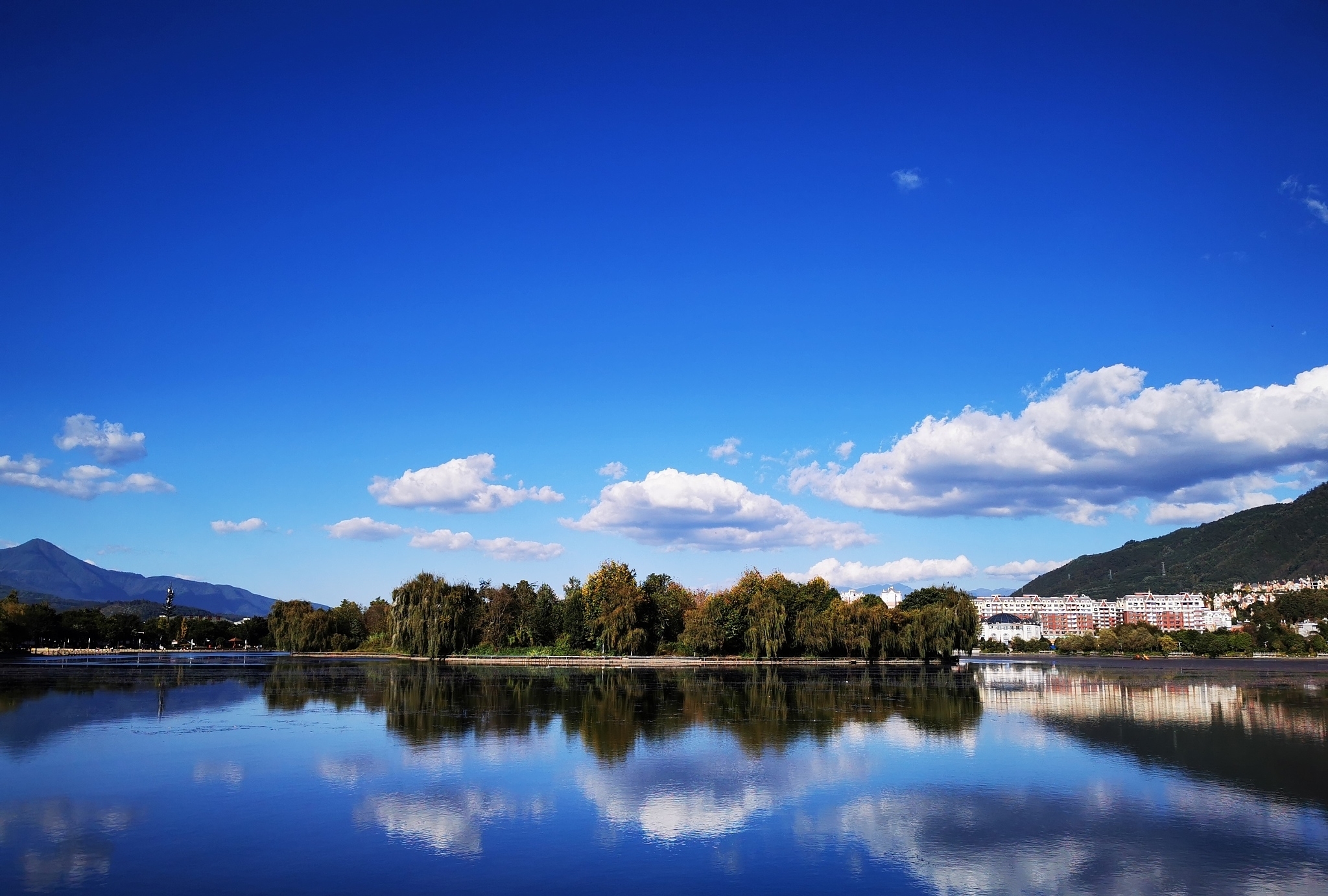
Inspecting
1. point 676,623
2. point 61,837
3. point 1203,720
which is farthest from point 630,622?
point 61,837

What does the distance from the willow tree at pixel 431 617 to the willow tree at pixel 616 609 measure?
11.4m

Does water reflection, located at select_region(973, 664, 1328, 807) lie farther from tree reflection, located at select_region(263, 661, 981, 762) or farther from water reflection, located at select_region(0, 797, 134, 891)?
water reflection, located at select_region(0, 797, 134, 891)

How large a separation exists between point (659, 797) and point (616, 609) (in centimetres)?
5996

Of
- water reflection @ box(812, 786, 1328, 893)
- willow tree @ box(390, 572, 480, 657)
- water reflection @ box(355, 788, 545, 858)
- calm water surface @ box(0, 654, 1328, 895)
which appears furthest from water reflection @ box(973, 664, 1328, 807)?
willow tree @ box(390, 572, 480, 657)

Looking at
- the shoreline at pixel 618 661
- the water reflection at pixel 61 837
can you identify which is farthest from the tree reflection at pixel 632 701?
the shoreline at pixel 618 661

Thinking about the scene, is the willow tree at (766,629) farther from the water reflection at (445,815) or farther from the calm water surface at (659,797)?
the water reflection at (445,815)

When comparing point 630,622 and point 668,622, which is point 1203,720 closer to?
point 630,622

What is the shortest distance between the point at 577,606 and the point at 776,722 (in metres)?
54.6

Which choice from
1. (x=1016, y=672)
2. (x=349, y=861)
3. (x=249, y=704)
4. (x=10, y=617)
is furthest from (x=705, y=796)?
(x=10, y=617)

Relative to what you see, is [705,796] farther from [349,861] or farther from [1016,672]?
[1016,672]

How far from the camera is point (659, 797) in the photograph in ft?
58.5

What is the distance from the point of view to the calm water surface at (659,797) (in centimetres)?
1295

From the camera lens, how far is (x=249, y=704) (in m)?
37.5

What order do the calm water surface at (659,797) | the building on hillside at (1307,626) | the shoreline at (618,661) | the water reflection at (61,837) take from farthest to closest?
the building on hillside at (1307,626)
the shoreline at (618,661)
the calm water surface at (659,797)
the water reflection at (61,837)
